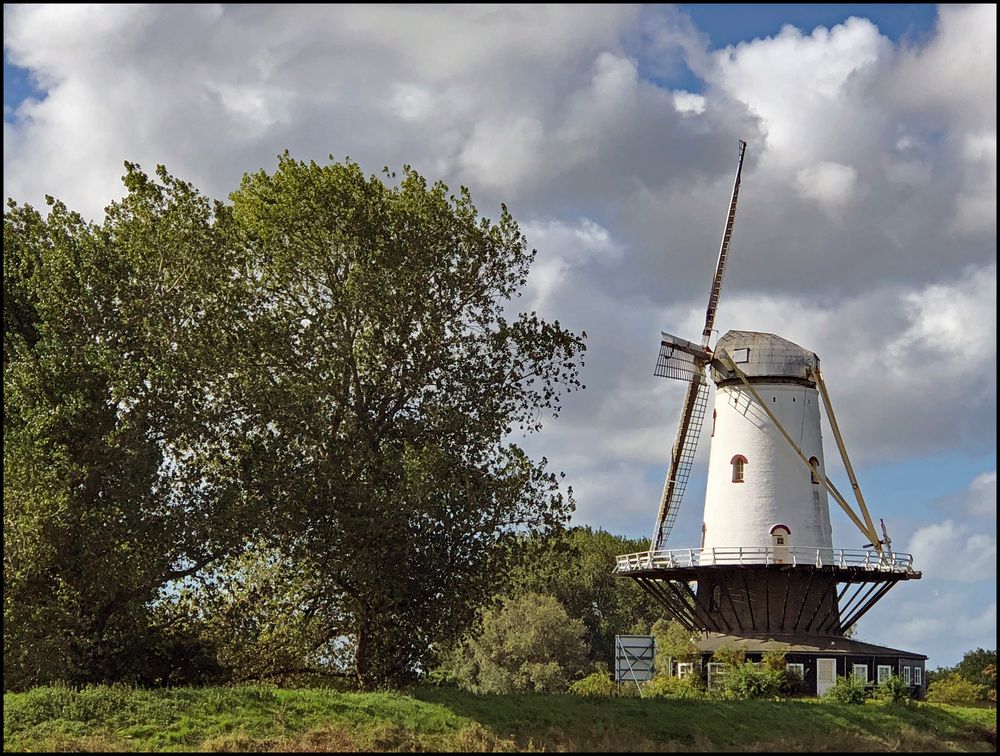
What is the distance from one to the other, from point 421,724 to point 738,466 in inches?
971

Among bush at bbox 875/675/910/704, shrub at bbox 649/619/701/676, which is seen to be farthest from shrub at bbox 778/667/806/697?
shrub at bbox 649/619/701/676

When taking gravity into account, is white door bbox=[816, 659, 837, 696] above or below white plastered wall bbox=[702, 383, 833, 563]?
below

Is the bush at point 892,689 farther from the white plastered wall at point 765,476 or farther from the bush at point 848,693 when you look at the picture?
the white plastered wall at point 765,476

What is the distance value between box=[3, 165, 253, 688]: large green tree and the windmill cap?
24.6 meters

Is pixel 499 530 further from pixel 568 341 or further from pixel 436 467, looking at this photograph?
pixel 568 341

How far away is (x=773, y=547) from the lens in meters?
51.8

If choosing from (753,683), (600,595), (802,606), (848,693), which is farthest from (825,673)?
(600,595)

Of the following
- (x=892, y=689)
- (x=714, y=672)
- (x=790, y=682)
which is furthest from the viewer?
(x=714, y=672)

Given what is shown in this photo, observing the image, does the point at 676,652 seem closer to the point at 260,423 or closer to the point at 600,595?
the point at 260,423

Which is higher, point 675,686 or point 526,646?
point 526,646

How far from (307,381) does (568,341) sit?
8409 millimetres

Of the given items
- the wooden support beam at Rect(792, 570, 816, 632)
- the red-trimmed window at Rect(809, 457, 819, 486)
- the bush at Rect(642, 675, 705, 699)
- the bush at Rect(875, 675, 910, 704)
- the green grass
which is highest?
the red-trimmed window at Rect(809, 457, 819, 486)

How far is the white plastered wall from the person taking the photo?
5241 centimetres

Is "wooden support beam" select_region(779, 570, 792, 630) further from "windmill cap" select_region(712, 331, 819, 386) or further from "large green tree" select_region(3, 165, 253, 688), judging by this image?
"large green tree" select_region(3, 165, 253, 688)
